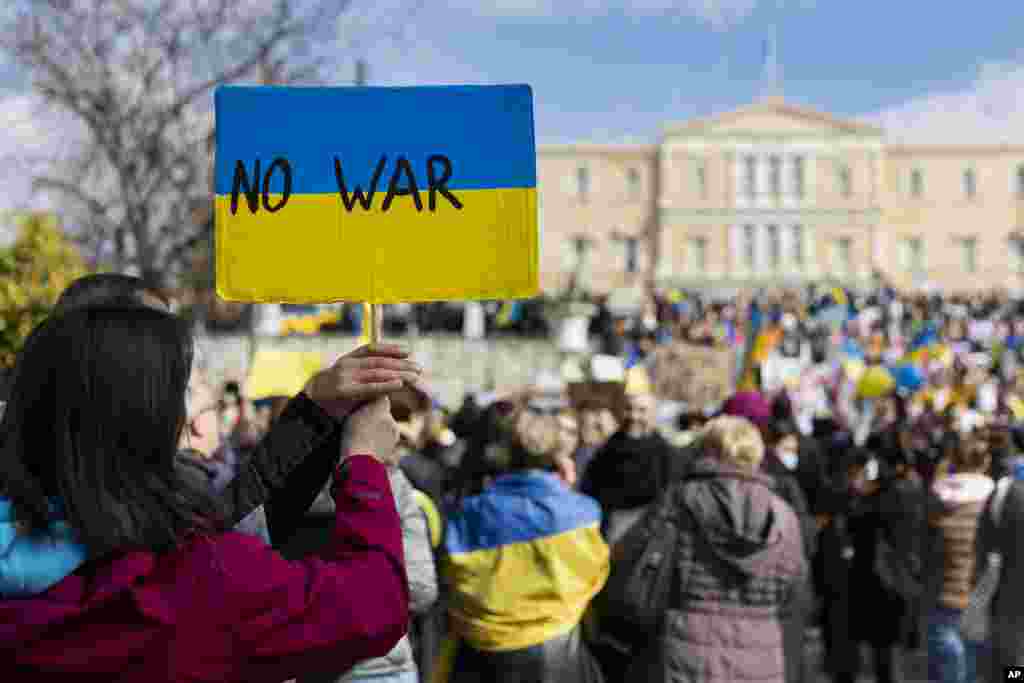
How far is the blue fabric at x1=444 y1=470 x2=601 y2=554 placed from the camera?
12.9 feet

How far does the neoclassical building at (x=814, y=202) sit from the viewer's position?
7400 cm

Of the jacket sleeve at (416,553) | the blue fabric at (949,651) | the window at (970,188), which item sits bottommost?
the blue fabric at (949,651)

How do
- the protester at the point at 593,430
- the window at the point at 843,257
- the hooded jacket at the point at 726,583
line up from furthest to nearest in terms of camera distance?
the window at the point at 843,257 → the protester at the point at 593,430 → the hooded jacket at the point at 726,583

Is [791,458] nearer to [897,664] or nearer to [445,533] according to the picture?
[897,664]

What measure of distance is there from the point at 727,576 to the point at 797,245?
2862 inches

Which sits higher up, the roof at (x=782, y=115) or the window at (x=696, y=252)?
the roof at (x=782, y=115)

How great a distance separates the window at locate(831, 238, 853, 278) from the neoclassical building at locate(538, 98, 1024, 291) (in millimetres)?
50

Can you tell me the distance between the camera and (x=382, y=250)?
2152 mm

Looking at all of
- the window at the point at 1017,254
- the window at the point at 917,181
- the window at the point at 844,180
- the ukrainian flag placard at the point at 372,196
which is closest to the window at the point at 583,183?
the window at the point at 844,180

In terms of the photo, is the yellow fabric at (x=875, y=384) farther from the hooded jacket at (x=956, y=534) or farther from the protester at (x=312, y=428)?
the protester at (x=312, y=428)

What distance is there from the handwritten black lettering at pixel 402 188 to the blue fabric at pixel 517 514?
192 cm

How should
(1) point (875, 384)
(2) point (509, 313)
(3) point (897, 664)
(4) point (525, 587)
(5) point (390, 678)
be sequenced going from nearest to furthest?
(5) point (390, 678) → (4) point (525, 587) → (3) point (897, 664) → (1) point (875, 384) → (2) point (509, 313)

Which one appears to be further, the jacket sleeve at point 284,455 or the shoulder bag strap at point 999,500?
the shoulder bag strap at point 999,500

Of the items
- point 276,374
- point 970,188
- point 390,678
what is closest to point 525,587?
point 390,678
